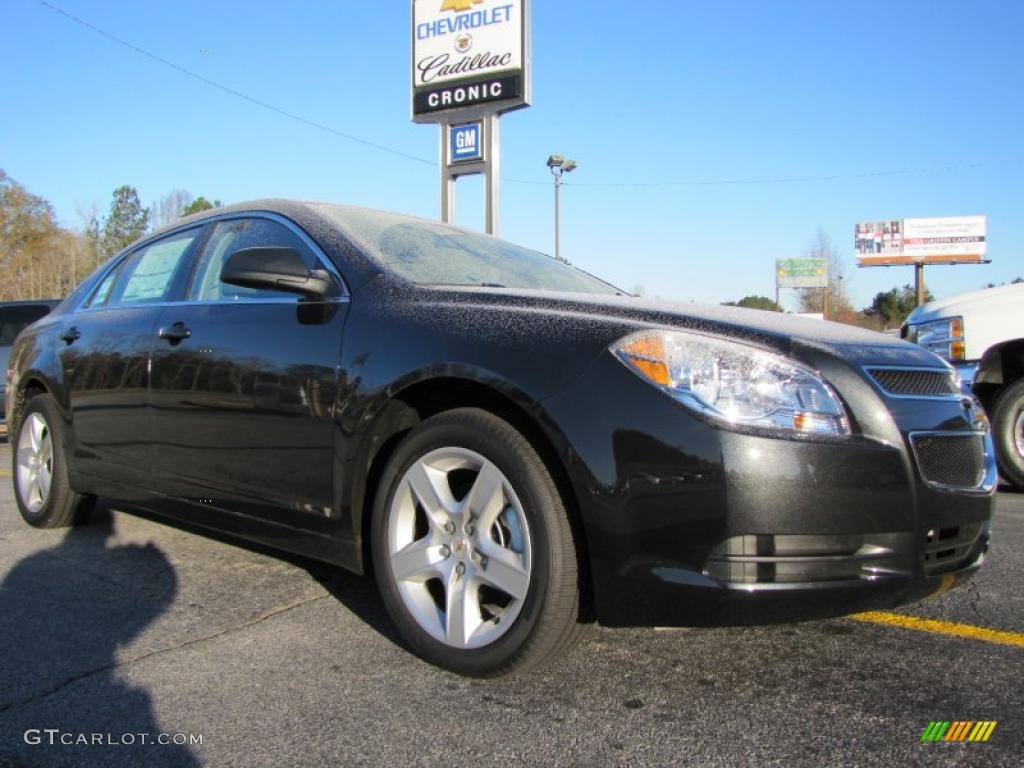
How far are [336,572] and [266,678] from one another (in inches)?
44.7

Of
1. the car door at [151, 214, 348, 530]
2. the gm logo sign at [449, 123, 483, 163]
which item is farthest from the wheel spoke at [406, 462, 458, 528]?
the gm logo sign at [449, 123, 483, 163]

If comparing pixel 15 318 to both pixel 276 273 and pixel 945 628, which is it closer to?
pixel 276 273

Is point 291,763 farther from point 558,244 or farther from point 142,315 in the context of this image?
point 558,244

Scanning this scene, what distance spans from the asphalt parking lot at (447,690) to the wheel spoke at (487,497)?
476mm

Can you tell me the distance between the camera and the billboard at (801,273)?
189 ft

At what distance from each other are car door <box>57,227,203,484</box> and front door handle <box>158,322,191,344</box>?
0.41 ft

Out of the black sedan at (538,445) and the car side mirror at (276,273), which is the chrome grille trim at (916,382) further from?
the car side mirror at (276,273)

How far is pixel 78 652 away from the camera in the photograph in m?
2.71

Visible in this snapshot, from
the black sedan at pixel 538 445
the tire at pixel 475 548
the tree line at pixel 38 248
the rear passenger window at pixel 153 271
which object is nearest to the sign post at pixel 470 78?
the rear passenger window at pixel 153 271

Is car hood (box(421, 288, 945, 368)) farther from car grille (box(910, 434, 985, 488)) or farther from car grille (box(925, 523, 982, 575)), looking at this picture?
car grille (box(925, 523, 982, 575))

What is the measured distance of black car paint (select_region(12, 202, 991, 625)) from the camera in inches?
82.4

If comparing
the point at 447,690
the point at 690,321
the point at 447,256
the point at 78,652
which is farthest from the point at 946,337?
the point at 78,652

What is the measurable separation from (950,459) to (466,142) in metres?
12.9

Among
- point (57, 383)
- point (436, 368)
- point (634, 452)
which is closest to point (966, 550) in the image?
point (634, 452)
